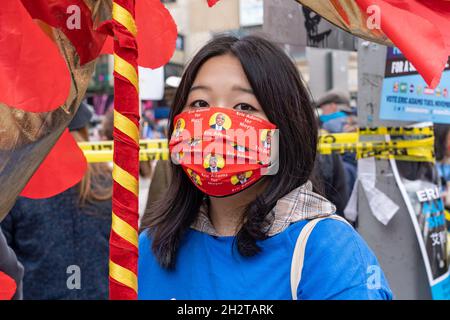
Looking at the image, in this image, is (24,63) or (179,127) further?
(179,127)

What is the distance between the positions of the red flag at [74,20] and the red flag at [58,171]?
36cm

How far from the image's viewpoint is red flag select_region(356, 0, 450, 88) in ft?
4.48

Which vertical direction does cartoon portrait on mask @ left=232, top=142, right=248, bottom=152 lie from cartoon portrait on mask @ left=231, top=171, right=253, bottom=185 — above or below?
above

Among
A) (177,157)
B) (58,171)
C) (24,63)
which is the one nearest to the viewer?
(24,63)

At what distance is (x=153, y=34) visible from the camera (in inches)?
75.5

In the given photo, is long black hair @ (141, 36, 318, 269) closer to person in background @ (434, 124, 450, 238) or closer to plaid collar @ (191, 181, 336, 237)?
plaid collar @ (191, 181, 336, 237)

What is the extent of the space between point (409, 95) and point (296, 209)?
194 centimetres

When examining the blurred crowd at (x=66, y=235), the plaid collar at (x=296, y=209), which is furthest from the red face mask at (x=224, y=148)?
the blurred crowd at (x=66, y=235)

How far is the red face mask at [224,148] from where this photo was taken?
159 centimetres

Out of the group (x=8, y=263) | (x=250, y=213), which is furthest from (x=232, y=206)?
(x=8, y=263)

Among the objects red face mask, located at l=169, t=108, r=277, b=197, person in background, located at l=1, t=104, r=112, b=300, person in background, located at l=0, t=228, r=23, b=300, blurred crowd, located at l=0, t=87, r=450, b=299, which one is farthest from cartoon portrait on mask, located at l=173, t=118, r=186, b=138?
person in background, located at l=1, t=104, r=112, b=300

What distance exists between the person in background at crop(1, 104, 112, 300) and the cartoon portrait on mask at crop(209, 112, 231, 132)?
189 centimetres

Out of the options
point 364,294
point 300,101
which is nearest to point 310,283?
point 364,294

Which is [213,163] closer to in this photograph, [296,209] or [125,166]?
[296,209]
